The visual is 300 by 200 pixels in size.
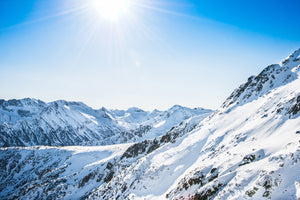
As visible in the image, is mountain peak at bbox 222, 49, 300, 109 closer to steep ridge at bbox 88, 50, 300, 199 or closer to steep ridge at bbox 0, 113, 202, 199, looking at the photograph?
steep ridge at bbox 88, 50, 300, 199

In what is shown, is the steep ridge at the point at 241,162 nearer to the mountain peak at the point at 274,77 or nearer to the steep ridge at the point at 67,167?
the mountain peak at the point at 274,77

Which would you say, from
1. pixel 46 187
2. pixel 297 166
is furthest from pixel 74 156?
pixel 297 166

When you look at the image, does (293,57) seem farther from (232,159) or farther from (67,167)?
(67,167)

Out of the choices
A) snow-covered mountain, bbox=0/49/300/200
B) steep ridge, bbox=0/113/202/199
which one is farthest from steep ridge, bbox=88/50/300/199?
steep ridge, bbox=0/113/202/199

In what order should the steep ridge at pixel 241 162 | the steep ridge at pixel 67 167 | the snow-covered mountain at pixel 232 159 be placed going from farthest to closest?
1. the steep ridge at pixel 67 167
2. the snow-covered mountain at pixel 232 159
3. the steep ridge at pixel 241 162

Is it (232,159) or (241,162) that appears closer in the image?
(241,162)

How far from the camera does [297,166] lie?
11633 mm

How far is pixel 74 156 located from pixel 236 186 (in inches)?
4796

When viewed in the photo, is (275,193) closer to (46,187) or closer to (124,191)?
(124,191)

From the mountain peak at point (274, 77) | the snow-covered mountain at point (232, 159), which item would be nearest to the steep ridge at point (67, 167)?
the snow-covered mountain at point (232, 159)

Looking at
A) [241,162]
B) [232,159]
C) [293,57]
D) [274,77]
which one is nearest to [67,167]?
[232,159]

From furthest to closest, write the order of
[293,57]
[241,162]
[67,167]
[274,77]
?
[67,167] → [293,57] → [274,77] → [241,162]

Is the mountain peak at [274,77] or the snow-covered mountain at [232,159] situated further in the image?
the mountain peak at [274,77]

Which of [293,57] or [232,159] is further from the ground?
[293,57]
